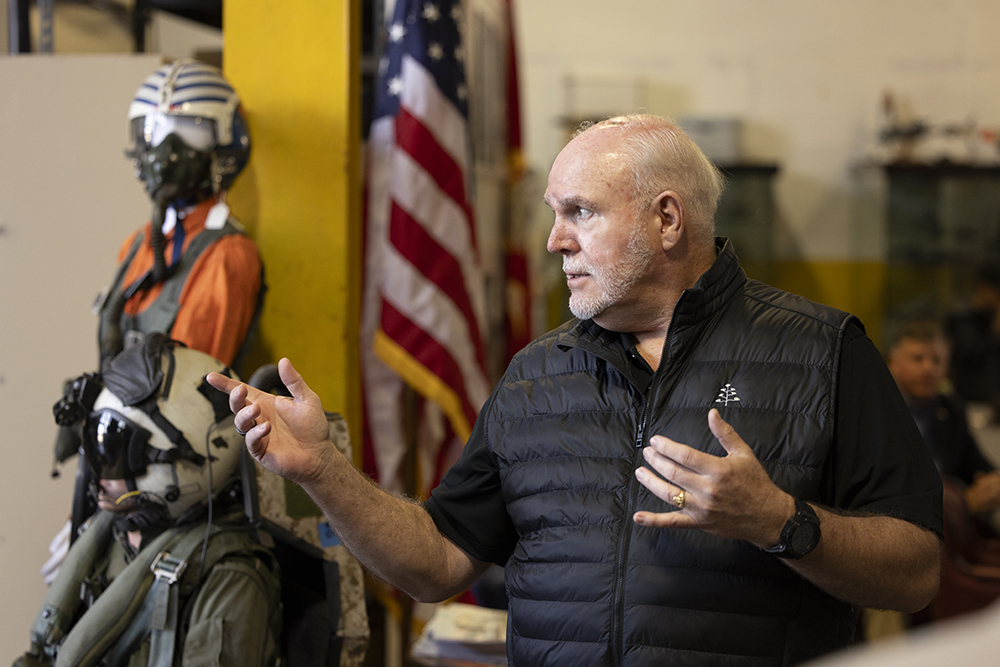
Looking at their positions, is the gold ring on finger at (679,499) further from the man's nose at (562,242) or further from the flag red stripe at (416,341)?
the flag red stripe at (416,341)

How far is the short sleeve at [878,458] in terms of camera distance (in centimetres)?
131

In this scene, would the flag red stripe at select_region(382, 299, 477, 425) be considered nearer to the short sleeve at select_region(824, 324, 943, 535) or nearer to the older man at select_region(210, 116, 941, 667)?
the older man at select_region(210, 116, 941, 667)

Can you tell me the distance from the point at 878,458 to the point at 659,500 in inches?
13.1

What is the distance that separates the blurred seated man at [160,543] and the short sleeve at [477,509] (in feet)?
1.38

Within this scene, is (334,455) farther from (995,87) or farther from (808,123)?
(995,87)

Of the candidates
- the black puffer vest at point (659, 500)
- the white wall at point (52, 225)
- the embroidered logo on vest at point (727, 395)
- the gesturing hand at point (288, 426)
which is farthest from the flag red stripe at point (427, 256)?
the embroidered logo on vest at point (727, 395)

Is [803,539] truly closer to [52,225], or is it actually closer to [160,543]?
[160,543]

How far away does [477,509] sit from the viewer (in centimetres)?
159

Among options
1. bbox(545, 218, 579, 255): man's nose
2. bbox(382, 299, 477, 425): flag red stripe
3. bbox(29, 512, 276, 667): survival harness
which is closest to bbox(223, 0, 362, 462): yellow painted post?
bbox(382, 299, 477, 425): flag red stripe

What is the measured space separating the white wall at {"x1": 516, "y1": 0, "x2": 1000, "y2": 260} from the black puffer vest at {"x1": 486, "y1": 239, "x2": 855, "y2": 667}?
18.6 ft

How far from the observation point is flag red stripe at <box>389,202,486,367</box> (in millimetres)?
3029

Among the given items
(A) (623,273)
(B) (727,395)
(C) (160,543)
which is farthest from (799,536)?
(C) (160,543)

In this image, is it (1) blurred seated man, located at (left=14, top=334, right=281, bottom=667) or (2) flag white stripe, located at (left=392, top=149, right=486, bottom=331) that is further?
(2) flag white stripe, located at (left=392, top=149, right=486, bottom=331)

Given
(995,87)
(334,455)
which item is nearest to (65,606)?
(334,455)
